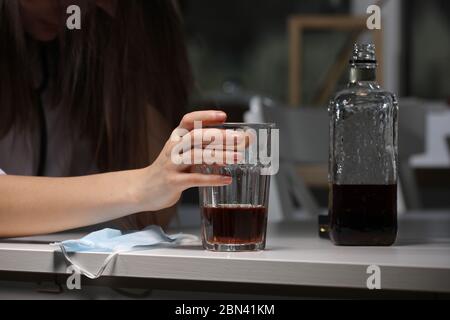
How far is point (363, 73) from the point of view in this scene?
0.95m

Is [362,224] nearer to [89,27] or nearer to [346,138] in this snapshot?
[346,138]

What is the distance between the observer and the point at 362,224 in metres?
0.93

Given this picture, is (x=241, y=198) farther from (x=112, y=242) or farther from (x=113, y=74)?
(x=113, y=74)

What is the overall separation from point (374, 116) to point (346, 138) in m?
0.04

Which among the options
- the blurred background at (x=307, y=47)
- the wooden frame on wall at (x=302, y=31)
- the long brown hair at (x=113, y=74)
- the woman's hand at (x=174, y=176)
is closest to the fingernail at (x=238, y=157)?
the woman's hand at (x=174, y=176)

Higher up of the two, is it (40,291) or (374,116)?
(374,116)

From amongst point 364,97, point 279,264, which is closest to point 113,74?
point 364,97

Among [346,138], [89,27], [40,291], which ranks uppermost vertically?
[89,27]

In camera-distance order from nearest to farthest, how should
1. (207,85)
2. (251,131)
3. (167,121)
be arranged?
(251,131) < (167,121) < (207,85)

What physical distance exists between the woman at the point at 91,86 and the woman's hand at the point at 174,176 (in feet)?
0.76

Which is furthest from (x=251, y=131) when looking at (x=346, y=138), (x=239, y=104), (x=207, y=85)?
(x=207, y=85)

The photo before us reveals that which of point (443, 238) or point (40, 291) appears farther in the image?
point (443, 238)

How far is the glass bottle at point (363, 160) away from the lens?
36.7 inches

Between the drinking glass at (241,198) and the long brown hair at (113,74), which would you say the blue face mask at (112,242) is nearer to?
the drinking glass at (241,198)
